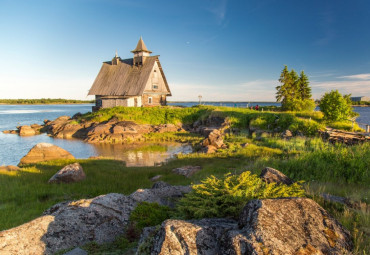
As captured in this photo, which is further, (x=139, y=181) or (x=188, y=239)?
(x=139, y=181)

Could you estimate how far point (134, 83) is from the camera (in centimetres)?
4553

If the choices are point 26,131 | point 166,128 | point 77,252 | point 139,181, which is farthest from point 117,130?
point 77,252

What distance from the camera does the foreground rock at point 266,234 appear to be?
306 cm

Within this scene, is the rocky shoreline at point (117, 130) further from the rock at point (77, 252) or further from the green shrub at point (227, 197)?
the rock at point (77, 252)

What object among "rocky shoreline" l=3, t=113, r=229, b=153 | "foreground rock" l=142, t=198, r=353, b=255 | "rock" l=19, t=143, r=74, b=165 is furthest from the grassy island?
"rocky shoreline" l=3, t=113, r=229, b=153

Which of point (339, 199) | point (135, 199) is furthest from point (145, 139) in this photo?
point (339, 199)

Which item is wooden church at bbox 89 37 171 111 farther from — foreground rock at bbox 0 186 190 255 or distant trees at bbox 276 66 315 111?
foreground rock at bbox 0 186 190 255

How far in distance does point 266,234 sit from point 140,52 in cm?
4897

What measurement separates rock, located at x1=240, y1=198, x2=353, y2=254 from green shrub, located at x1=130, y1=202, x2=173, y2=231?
8.59ft

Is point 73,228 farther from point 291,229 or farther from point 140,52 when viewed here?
point 140,52

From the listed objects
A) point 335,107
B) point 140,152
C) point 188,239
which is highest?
point 335,107

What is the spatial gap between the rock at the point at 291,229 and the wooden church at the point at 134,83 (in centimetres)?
4211

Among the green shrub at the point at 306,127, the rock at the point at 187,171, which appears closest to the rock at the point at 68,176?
the rock at the point at 187,171

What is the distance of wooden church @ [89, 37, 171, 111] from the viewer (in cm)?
4538
